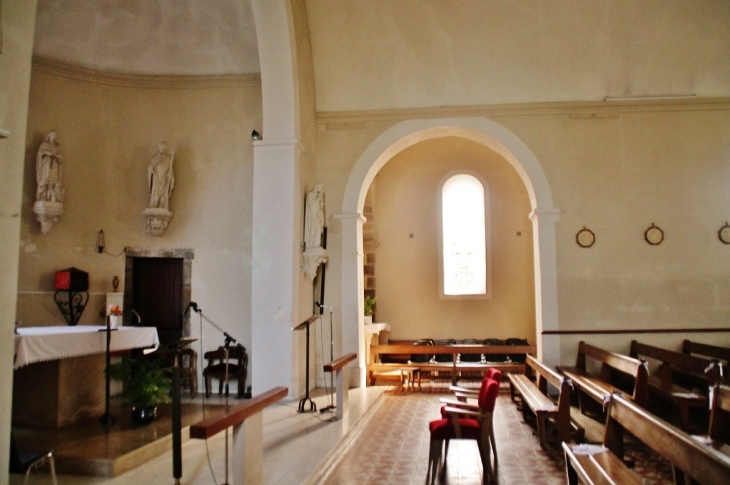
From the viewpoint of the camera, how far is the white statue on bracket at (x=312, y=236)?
26.3 feet

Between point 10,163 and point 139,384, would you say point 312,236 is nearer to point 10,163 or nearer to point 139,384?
point 139,384

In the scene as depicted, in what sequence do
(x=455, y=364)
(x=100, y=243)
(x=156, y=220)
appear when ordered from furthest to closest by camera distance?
(x=455, y=364), (x=156, y=220), (x=100, y=243)

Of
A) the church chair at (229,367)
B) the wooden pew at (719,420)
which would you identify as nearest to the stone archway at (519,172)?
the church chair at (229,367)

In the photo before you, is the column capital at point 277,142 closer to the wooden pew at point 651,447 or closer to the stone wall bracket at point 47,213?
the stone wall bracket at point 47,213

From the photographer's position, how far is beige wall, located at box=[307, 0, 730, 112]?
798 cm


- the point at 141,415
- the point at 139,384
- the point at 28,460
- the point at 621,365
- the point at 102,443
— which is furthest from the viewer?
the point at 621,365

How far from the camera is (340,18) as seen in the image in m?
8.37

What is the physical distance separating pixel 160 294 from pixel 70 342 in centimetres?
343

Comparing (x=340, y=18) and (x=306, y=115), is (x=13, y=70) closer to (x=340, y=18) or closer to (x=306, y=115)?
(x=306, y=115)

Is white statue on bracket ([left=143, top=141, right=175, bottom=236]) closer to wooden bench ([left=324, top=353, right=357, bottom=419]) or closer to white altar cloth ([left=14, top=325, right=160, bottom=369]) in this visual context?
white altar cloth ([left=14, top=325, right=160, bottom=369])

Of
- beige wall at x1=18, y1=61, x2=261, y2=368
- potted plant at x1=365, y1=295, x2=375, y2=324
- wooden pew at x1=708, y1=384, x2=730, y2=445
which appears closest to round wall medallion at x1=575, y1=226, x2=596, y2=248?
potted plant at x1=365, y1=295, x2=375, y2=324

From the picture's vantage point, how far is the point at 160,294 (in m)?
8.57

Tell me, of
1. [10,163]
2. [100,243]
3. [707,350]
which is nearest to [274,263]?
[100,243]

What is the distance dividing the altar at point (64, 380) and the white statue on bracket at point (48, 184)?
2671mm
